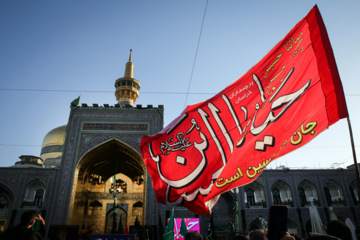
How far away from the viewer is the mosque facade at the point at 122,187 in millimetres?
12055

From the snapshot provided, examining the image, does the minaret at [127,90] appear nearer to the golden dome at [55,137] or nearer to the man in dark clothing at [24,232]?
the golden dome at [55,137]

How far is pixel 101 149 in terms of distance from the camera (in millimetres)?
13211

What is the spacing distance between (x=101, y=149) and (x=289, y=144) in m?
12.1

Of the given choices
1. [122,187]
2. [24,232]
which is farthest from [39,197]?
[24,232]

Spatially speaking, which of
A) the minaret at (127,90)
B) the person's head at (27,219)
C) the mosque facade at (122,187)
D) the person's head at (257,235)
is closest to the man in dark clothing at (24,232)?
the person's head at (27,219)

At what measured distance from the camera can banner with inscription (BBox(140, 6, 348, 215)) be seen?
8.18 feet

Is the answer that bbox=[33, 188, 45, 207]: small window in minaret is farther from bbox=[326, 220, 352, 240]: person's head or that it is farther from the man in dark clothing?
bbox=[326, 220, 352, 240]: person's head

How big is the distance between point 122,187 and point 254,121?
1560 cm

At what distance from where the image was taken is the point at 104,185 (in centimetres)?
1703

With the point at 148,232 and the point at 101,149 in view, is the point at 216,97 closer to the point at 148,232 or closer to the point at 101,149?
the point at 148,232

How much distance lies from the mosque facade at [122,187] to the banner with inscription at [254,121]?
8380 mm

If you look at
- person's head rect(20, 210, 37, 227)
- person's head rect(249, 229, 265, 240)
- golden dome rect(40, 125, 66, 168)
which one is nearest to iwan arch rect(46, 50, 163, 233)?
golden dome rect(40, 125, 66, 168)

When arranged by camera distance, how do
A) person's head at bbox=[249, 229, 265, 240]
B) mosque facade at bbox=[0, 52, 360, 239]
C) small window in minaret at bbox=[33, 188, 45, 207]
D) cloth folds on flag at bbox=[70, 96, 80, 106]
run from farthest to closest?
1. cloth folds on flag at bbox=[70, 96, 80, 106]
2. small window in minaret at bbox=[33, 188, 45, 207]
3. mosque facade at bbox=[0, 52, 360, 239]
4. person's head at bbox=[249, 229, 265, 240]

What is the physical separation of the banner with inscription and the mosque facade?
8380mm
